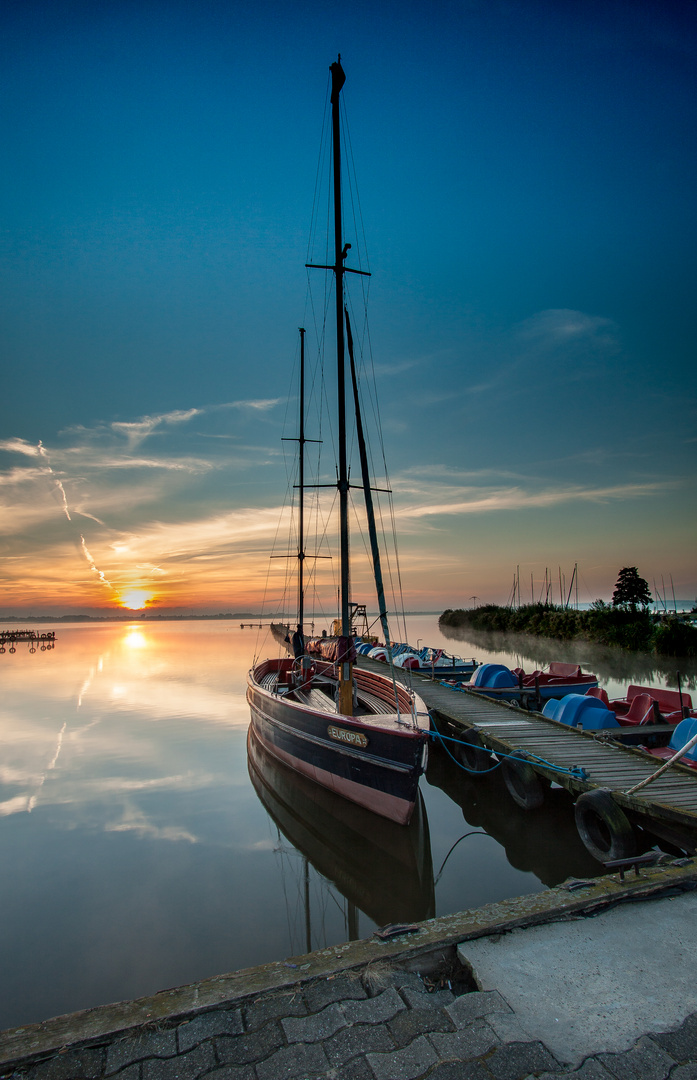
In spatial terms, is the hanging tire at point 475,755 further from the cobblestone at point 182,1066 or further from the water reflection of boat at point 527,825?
the cobblestone at point 182,1066

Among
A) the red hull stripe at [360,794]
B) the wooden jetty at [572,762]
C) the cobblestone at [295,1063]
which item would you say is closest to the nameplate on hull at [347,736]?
the red hull stripe at [360,794]

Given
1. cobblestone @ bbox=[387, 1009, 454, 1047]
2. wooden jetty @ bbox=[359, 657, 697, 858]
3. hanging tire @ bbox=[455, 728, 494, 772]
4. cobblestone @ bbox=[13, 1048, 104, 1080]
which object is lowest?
hanging tire @ bbox=[455, 728, 494, 772]

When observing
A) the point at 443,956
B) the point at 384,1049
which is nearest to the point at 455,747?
the point at 443,956

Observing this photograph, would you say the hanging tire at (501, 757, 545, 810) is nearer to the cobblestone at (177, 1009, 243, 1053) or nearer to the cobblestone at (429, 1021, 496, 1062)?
the cobblestone at (429, 1021, 496, 1062)

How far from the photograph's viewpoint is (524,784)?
35.1 feet

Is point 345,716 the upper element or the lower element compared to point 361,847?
upper

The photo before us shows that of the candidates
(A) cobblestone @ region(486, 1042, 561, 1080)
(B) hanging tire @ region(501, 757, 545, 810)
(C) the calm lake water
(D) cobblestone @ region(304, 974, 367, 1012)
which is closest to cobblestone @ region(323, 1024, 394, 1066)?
(D) cobblestone @ region(304, 974, 367, 1012)

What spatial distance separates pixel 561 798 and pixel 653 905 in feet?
23.7

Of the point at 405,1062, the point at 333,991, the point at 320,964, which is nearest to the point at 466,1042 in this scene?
the point at 405,1062

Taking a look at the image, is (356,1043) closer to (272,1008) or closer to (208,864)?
(272,1008)

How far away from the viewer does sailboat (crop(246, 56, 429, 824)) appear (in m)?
9.56

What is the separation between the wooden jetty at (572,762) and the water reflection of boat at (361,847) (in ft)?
7.60

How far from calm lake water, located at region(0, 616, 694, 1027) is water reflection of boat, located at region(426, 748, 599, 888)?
0.14 feet

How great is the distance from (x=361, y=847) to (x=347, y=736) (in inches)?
79.3
